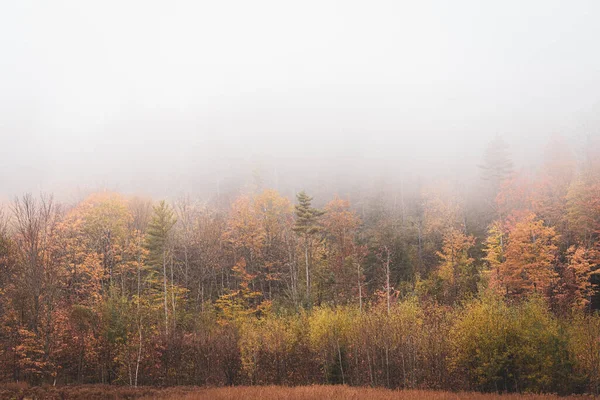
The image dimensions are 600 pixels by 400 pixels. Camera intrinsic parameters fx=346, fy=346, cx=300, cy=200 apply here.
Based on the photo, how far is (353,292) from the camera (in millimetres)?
42250

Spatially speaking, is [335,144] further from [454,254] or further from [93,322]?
[93,322]

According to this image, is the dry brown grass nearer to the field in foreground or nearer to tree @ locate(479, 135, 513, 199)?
the field in foreground

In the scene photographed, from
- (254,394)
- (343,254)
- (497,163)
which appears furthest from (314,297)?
(497,163)

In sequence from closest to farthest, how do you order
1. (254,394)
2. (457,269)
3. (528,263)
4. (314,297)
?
(254,394) → (528,263) → (314,297) → (457,269)

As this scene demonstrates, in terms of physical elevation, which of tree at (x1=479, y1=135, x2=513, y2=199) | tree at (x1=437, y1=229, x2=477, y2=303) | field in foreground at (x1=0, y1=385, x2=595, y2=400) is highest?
tree at (x1=479, y1=135, x2=513, y2=199)

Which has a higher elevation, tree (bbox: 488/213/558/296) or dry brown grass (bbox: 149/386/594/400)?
tree (bbox: 488/213/558/296)

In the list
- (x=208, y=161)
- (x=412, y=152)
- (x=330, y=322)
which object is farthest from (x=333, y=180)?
(x=330, y=322)

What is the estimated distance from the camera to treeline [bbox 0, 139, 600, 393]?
19531 mm

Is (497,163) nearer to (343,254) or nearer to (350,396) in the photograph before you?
A: (343,254)

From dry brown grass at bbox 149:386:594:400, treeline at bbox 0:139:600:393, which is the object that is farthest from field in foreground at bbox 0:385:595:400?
treeline at bbox 0:139:600:393

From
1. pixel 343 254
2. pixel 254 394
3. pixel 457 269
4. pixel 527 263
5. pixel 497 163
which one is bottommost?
pixel 254 394

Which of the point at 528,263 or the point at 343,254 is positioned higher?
the point at 343,254

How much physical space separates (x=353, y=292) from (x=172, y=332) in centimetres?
2234

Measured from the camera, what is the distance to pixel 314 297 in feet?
142
